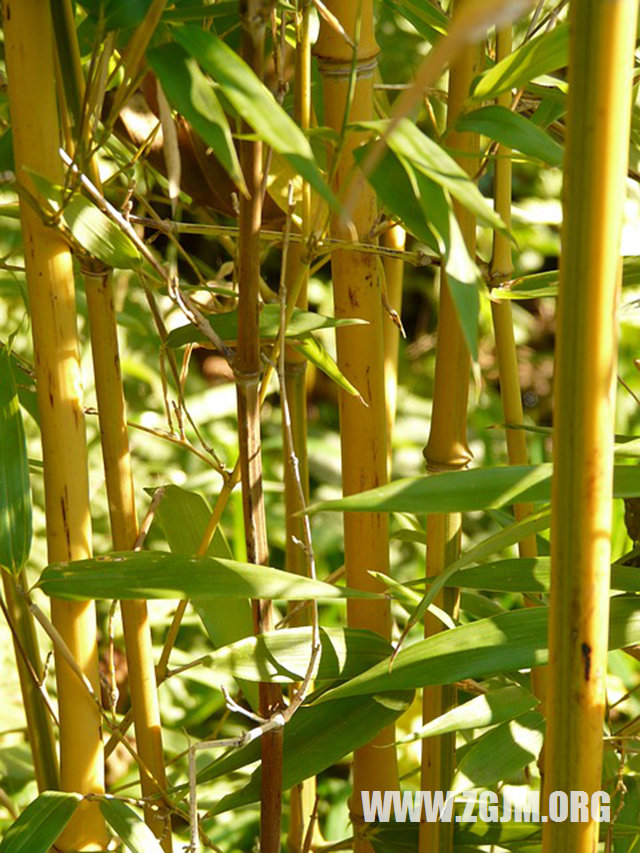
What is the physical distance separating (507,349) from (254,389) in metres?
0.19

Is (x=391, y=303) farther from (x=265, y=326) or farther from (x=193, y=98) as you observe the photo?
(x=193, y=98)

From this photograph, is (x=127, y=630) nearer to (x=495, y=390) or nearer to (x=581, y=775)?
(x=581, y=775)

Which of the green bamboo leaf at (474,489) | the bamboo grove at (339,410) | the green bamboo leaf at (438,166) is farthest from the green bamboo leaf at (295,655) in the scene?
the green bamboo leaf at (438,166)

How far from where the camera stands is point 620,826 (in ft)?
1.57

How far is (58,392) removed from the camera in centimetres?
41

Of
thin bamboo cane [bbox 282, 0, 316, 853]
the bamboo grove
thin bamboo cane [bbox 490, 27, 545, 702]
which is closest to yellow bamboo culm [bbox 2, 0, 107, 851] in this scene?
the bamboo grove

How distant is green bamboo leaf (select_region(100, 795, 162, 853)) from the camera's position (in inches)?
16.6

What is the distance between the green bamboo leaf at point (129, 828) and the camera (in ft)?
1.38

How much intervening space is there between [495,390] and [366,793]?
127cm

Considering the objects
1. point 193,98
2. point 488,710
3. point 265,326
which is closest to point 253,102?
point 193,98

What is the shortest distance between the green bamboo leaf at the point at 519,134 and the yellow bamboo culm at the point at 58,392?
0.16 meters

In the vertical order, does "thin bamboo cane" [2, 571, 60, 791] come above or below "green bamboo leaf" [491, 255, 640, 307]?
below

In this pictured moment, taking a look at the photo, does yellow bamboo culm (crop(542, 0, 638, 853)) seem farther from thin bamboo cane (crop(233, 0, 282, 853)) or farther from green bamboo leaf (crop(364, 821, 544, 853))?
green bamboo leaf (crop(364, 821, 544, 853))

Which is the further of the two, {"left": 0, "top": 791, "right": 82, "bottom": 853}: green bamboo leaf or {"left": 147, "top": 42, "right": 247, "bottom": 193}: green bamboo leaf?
{"left": 0, "top": 791, "right": 82, "bottom": 853}: green bamboo leaf
